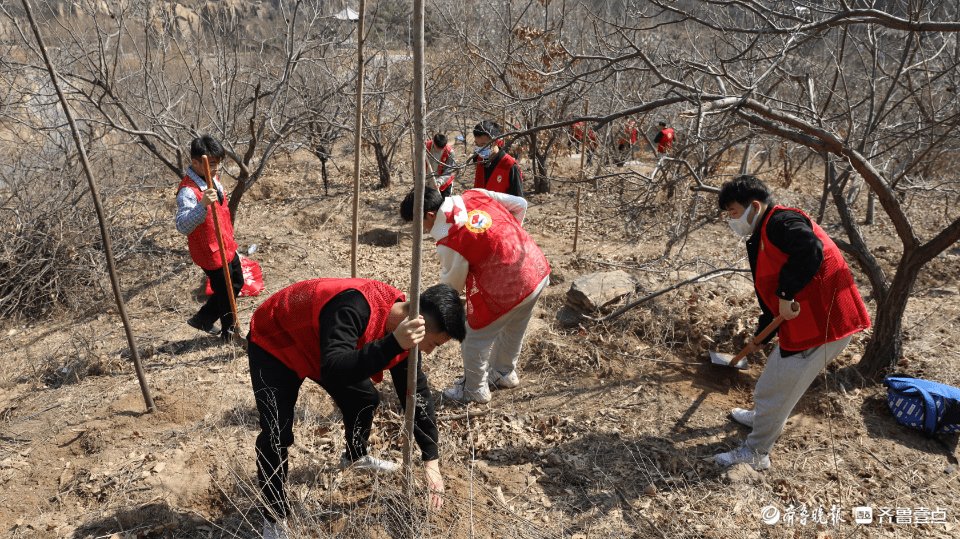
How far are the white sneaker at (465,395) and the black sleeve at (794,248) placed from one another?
1932 mm

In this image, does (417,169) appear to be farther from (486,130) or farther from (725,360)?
(725,360)

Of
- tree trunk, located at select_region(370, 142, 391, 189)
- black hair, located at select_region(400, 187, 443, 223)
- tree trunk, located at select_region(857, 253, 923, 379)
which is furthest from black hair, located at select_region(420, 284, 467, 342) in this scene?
tree trunk, located at select_region(370, 142, 391, 189)

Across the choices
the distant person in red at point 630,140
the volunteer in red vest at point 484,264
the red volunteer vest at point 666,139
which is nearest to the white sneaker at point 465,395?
the volunteer in red vest at point 484,264

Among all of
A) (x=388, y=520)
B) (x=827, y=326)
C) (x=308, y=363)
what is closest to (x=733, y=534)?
(x=827, y=326)

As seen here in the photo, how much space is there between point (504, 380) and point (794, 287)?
6.72ft

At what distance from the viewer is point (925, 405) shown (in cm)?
339

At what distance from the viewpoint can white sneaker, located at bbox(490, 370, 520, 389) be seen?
404 centimetres

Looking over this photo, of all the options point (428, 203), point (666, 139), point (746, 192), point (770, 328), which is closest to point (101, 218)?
point (428, 203)

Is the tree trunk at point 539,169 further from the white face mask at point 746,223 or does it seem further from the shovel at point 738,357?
the white face mask at point 746,223

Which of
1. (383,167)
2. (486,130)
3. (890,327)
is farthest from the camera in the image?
(383,167)

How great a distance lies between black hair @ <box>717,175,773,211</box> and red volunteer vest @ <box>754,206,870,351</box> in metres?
0.10

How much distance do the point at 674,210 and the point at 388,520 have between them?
6378 mm

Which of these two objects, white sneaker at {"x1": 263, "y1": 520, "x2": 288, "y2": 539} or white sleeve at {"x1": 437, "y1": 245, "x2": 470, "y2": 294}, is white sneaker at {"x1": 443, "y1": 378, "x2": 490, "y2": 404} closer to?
white sleeve at {"x1": 437, "y1": 245, "x2": 470, "y2": 294}

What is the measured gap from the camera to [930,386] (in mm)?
3506
